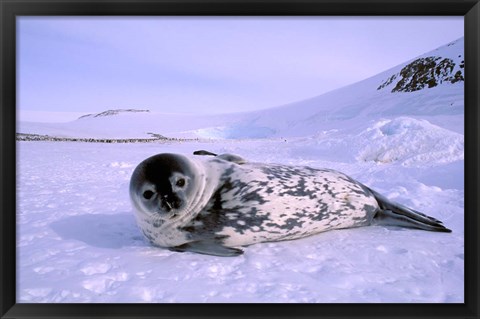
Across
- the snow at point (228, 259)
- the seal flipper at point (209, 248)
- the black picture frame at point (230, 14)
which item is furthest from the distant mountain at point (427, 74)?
the seal flipper at point (209, 248)

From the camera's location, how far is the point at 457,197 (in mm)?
4020

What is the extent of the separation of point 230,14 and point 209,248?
1.41m

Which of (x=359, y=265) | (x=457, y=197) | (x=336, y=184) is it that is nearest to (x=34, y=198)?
(x=336, y=184)

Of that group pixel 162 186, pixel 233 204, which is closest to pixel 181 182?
pixel 162 186

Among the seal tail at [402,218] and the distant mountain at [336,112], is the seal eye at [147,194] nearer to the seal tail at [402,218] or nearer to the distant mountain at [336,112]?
the seal tail at [402,218]

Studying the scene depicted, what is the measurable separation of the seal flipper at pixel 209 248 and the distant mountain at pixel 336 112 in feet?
→ 46.2

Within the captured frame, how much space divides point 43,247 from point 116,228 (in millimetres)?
593

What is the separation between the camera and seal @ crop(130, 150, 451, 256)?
2.36m

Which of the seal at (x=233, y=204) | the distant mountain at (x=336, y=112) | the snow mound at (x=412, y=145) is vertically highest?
the distant mountain at (x=336, y=112)

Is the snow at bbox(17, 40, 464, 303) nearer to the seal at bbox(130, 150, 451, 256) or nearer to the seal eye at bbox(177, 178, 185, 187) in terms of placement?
the seal at bbox(130, 150, 451, 256)

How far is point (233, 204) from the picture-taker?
102 inches

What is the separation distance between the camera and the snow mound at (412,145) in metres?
7.15

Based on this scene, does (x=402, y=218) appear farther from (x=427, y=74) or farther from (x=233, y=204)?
(x=427, y=74)
